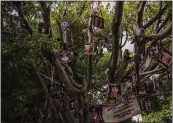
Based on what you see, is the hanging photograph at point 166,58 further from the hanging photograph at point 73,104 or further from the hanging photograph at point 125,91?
the hanging photograph at point 73,104

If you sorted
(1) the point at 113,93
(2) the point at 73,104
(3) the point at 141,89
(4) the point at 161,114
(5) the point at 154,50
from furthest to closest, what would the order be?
1. (4) the point at 161,114
2. (2) the point at 73,104
3. (3) the point at 141,89
4. (1) the point at 113,93
5. (5) the point at 154,50

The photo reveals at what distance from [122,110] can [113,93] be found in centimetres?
59

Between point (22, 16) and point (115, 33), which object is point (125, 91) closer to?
point (115, 33)

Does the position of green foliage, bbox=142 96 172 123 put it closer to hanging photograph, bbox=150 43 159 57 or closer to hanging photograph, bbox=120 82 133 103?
hanging photograph, bbox=120 82 133 103

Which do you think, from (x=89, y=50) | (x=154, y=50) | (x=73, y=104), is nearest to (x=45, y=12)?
(x=89, y=50)

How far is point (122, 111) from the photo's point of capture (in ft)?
34.8

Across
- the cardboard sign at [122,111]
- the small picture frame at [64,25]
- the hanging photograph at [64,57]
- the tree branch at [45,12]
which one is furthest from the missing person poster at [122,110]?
the tree branch at [45,12]

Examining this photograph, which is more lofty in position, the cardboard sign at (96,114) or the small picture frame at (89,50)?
the small picture frame at (89,50)

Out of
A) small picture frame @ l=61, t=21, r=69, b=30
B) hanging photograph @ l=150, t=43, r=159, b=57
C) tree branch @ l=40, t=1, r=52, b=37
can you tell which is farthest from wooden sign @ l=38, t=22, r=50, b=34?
hanging photograph @ l=150, t=43, r=159, b=57

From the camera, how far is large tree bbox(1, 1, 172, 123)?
927 centimetres

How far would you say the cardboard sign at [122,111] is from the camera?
10.6 m

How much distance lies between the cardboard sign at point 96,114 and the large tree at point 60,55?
8.2 inches

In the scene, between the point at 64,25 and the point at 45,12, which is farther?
the point at 64,25

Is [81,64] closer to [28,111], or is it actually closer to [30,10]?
[28,111]
